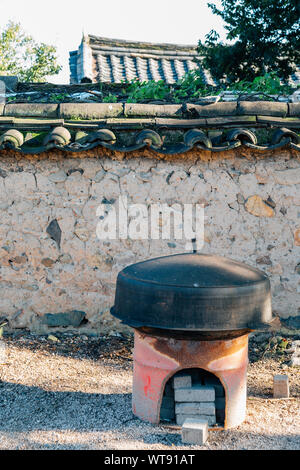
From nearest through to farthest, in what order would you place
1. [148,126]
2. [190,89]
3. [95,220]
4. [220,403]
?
[220,403] < [148,126] < [95,220] < [190,89]

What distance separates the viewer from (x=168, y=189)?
560 centimetres

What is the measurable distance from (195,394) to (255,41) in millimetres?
5941

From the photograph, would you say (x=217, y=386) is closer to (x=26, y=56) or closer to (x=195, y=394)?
(x=195, y=394)

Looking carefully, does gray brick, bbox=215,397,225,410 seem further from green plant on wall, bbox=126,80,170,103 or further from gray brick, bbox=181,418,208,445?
green plant on wall, bbox=126,80,170,103

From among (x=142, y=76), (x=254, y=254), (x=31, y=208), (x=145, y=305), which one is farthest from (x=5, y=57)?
(x=145, y=305)

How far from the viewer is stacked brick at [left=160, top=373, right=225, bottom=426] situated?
3611 mm

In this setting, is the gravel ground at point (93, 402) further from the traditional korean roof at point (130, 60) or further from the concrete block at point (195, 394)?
the traditional korean roof at point (130, 60)

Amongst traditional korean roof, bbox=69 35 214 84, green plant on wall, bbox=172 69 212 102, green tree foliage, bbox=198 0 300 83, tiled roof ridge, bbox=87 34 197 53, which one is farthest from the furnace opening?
tiled roof ridge, bbox=87 34 197 53

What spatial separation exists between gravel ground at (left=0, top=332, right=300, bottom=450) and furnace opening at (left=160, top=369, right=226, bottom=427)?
13cm

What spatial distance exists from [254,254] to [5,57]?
1385 cm

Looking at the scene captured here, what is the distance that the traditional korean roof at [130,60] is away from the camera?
11869 millimetres

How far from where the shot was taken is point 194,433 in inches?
132

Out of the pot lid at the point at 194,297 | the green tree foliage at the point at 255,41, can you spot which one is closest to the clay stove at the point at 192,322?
the pot lid at the point at 194,297

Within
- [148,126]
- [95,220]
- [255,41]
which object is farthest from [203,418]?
[255,41]
